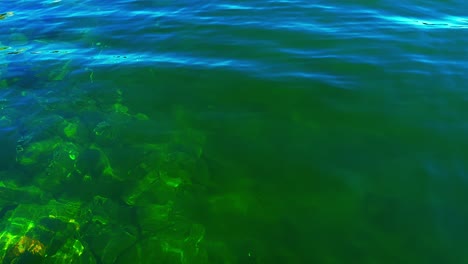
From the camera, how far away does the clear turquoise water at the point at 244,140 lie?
4.95 metres

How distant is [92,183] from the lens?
19.7 ft

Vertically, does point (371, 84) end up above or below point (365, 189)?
above

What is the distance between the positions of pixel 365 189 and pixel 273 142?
1.82m

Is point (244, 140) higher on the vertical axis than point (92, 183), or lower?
higher

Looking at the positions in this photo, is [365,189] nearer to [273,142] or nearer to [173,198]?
A: [273,142]

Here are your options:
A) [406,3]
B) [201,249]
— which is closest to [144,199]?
[201,249]

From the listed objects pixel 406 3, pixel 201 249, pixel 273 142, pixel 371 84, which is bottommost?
pixel 201 249

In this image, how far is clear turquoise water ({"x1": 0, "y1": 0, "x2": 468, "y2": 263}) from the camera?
4945 mm

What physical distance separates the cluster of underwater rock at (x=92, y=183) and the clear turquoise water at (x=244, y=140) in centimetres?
3

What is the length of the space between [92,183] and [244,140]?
9.08 ft

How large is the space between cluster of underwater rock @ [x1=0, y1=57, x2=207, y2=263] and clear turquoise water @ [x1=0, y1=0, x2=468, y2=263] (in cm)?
3

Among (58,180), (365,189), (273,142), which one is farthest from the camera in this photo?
(273,142)

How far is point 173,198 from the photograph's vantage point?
564cm

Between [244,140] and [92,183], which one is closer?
[92,183]
